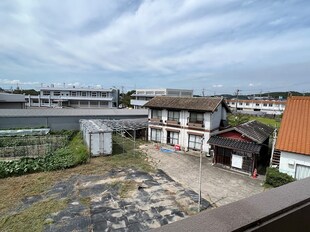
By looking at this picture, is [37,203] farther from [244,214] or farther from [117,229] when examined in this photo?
[244,214]

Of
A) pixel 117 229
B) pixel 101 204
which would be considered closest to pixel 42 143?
pixel 101 204

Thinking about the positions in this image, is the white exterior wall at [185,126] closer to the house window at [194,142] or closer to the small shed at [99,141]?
the house window at [194,142]

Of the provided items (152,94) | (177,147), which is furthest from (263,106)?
(177,147)

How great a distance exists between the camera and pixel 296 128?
564 inches

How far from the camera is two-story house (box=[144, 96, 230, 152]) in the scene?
2136 centimetres

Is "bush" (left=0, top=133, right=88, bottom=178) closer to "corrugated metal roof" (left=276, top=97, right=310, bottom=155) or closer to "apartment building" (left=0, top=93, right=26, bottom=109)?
"corrugated metal roof" (left=276, top=97, right=310, bottom=155)

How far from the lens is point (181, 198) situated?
1152 centimetres

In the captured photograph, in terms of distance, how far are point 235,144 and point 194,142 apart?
6.32 metres

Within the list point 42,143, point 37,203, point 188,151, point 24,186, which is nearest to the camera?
point 37,203

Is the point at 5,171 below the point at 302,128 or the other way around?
below

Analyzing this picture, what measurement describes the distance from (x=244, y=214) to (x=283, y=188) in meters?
0.56

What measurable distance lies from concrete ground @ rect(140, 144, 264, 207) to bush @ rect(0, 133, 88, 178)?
21.8ft

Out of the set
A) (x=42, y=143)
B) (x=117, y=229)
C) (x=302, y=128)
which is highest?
(x=302, y=128)

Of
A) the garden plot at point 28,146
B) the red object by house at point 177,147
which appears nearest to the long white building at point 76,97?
the garden plot at point 28,146
